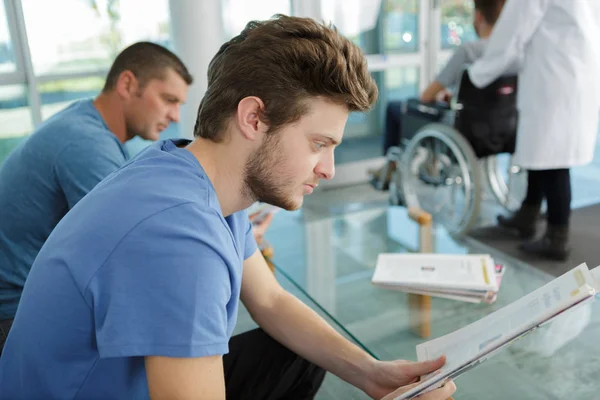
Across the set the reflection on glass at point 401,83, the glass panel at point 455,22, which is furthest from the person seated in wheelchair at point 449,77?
the glass panel at point 455,22

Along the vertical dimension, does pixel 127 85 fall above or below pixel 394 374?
above

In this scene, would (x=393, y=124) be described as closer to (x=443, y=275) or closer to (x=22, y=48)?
(x=443, y=275)

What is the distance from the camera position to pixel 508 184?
312cm

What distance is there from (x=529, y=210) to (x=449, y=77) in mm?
816

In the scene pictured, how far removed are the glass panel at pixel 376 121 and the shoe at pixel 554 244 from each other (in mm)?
1809

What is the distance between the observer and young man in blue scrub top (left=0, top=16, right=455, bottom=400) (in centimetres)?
76

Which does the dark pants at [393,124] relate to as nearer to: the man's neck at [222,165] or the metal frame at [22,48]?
the metal frame at [22,48]

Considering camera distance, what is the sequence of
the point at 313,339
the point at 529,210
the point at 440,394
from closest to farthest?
1. the point at 440,394
2. the point at 313,339
3. the point at 529,210

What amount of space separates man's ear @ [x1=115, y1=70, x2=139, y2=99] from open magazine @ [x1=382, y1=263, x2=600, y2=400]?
1202mm

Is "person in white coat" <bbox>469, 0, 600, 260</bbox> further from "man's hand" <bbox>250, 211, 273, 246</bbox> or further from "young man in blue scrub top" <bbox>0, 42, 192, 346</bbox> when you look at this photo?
"young man in blue scrub top" <bbox>0, 42, 192, 346</bbox>

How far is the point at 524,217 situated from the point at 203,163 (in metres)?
2.22

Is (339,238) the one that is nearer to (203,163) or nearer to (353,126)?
(203,163)

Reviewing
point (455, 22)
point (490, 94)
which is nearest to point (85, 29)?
point (490, 94)

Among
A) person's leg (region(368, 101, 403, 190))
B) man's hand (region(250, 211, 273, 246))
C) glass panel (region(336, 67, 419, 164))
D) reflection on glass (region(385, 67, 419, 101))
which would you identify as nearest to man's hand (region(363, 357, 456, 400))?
man's hand (region(250, 211, 273, 246))
